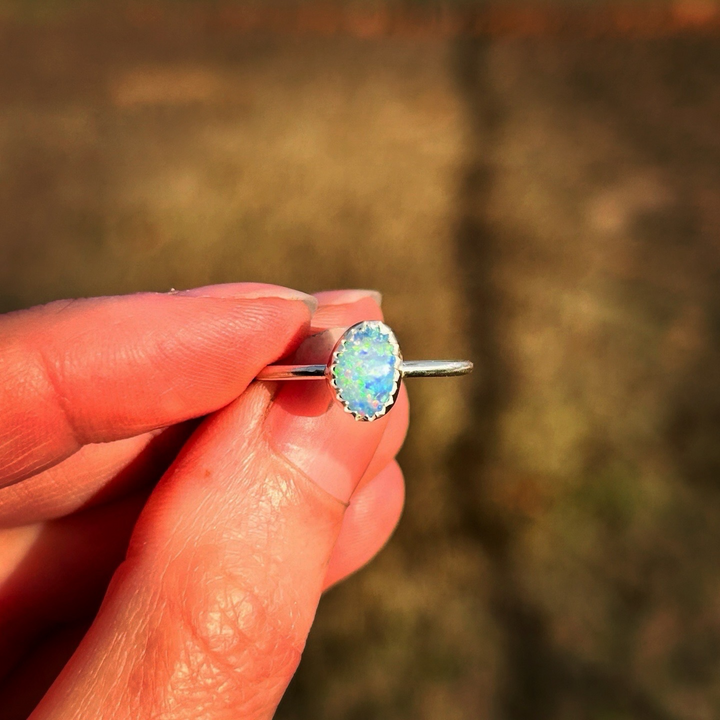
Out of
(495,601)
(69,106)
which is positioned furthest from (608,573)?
(69,106)

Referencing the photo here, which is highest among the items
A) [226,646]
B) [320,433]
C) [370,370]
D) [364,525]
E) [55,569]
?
[370,370]

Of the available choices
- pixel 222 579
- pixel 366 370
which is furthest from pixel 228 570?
pixel 366 370

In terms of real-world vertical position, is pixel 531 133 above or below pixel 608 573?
above

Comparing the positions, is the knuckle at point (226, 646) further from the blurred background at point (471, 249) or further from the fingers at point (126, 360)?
the blurred background at point (471, 249)

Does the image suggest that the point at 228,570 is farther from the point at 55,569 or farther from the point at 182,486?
the point at 55,569

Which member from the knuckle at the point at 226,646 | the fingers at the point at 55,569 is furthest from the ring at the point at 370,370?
Answer: the fingers at the point at 55,569

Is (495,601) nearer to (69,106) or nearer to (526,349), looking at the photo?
(526,349)

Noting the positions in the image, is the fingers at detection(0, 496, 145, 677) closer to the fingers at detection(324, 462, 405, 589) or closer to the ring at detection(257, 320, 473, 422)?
the fingers at detection(324, 462, 405, 589)
